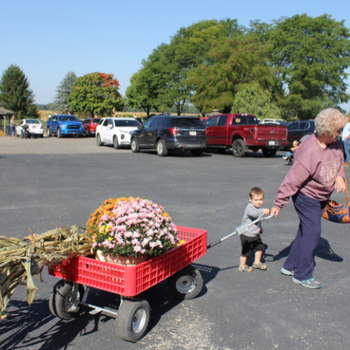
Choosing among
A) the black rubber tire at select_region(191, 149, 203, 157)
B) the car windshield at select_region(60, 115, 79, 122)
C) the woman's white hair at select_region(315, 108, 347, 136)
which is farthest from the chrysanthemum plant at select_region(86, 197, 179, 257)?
the car windshield at select_region(60, 115, 79, 122)

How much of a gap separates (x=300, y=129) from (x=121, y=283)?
73.0 ft

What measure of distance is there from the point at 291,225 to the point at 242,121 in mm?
14289

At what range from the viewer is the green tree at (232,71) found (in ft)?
138

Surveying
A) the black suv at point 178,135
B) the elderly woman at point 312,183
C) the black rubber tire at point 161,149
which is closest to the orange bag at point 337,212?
the elderly woman at point 312,183

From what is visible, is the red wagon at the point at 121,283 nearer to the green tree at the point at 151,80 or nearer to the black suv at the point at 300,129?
the black suv at the point at 300,129

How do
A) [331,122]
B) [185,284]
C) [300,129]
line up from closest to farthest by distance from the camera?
1. [185,284]
2. [331,122]
3. [300,129]

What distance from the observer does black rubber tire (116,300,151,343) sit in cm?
317

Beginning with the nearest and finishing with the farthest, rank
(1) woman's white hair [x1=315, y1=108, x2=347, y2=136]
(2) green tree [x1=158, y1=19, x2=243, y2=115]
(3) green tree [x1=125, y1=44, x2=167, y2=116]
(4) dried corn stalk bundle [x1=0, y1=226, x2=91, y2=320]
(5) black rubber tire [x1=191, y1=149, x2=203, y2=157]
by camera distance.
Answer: (4) dried corn stalk bundle [x1=0, y1=226, x2=91, y2=320], (1) woman's white hair [x1=315, y1=108, x2=347, y2=136], (5) black rubber tire [x1=191, y1=149, x2=203, y2=157], (2) green tree [x1=158, y1=19, x2=243, y2=115], (3) green tree [x1=125, y1=44, x2=167, y2=116]

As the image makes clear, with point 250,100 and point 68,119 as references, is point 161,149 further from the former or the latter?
point 250,100

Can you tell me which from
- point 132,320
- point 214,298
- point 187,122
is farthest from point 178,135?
point 132,320

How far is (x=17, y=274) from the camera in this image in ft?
9.66

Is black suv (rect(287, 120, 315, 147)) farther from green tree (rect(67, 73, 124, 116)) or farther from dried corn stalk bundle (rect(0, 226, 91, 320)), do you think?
green tree (rect(67, 73, 124, 116))

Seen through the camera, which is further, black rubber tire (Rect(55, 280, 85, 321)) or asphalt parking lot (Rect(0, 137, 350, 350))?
black rubber tire (Rect(55, 280, 85, 321))

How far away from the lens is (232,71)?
4272 cm
